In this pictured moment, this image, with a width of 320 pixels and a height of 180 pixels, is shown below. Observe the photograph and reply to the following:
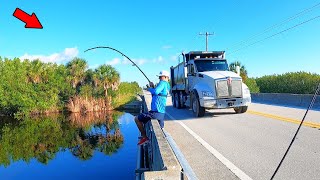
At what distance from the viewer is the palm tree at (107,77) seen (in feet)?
179

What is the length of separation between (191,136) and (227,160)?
3.21 metres

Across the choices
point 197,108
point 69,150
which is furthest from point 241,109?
point 69,150

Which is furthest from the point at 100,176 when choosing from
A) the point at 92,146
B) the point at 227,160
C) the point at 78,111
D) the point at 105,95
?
the point at 105,95

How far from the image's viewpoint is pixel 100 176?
52.9ft

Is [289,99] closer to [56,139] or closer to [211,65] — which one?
[211,65]

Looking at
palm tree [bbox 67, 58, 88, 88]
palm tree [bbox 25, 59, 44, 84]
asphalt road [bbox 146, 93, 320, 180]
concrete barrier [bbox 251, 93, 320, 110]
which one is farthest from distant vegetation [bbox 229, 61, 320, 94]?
palm tree [bbox 25, 59, 44, 84]

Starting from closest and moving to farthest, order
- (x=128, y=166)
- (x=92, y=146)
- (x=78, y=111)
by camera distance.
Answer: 1. (x=128, y=166)
2. (x=92, y=146)
3. (x=78, y=111)

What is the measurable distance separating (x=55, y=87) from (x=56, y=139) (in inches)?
994

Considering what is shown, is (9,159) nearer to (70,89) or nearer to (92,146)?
(92,146)

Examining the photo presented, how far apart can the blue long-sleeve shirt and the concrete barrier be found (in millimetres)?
12763

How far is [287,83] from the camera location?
37.8 meters

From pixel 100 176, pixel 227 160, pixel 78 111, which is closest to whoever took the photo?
pixel 227 160

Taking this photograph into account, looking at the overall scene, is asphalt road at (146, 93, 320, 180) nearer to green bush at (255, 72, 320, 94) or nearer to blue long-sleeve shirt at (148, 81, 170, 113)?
blue long-sleeve shirt at (148, 81, 170, 113)

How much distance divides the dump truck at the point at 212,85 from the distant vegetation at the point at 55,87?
30.4m
